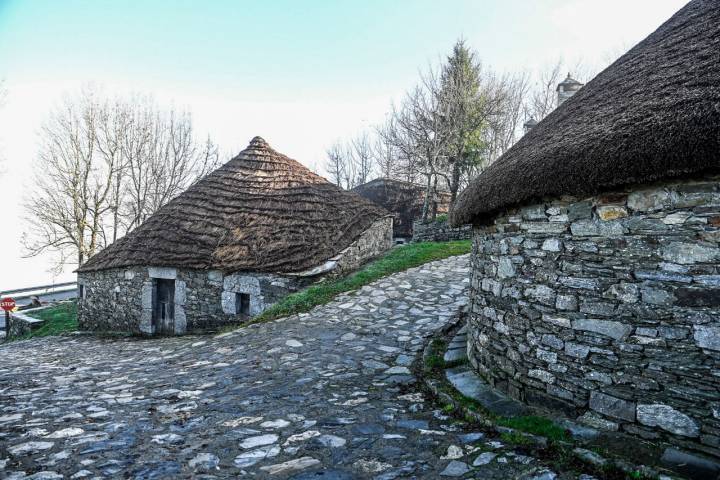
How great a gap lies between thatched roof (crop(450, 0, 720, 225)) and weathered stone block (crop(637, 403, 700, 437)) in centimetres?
153

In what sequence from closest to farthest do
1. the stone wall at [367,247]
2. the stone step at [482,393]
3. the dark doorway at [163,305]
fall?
the stone step at [482,393] → the dark doorway at [163,305] → the stone wall at [367,247]

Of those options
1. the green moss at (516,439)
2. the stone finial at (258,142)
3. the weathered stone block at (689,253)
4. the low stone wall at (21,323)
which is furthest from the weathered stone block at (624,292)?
the low stone wall at (21,323)

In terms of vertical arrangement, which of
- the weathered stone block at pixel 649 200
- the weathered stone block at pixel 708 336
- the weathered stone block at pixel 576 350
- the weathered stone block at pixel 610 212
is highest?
the weathered stone block at pixel 649 200

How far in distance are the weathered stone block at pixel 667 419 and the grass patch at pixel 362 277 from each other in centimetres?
592

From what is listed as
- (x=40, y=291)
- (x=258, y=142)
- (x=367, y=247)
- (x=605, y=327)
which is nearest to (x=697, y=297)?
(x=605, y=327)

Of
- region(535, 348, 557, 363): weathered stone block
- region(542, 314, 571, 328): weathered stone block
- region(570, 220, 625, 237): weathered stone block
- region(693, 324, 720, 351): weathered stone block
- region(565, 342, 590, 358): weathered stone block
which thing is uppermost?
region(570, 220, 625, 237): weathered stone block

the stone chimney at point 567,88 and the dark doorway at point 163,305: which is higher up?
the stone chimney at point 567,88

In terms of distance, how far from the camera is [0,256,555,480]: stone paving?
2.93m

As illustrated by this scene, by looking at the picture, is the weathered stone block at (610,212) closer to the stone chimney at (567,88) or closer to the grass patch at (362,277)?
the grass patch at (362,277)

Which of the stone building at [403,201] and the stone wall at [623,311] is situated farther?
the stone building at [403,201]

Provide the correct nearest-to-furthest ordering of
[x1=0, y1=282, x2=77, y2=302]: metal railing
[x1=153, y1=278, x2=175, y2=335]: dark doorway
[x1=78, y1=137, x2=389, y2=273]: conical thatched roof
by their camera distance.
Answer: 1. [x1=78, y1=137, x2=389, y2=273]: conical thatched roof
2. [x1=153, y1=278, x2=175, y2=335]: dark doorway
3. [x1=0, y1=282, x2=77, y2=302]: metal railing

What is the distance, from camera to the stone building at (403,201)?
72.1ft

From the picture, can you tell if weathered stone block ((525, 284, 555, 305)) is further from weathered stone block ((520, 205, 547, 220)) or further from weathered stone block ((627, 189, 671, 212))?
weathered stone block ((627, 189, 671, 212))

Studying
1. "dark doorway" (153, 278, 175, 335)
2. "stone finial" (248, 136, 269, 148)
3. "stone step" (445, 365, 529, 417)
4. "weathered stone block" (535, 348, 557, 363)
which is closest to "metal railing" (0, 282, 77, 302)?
"dark doorway" (153, 278, 175, 335)
